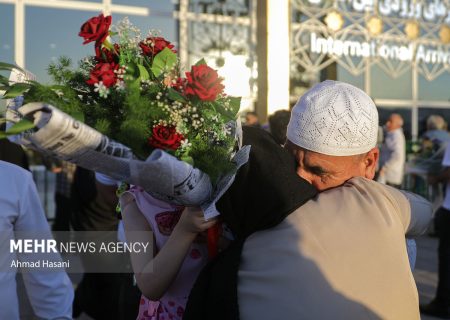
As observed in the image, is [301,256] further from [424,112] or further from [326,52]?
[424,112]

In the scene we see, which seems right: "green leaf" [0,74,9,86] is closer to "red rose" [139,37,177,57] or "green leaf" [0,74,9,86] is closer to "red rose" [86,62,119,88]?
"red rose" [86,62,119,88]

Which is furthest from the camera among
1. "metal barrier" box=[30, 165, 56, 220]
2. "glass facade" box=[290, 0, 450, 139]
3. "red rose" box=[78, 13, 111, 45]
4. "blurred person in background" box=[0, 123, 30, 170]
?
"glass facade" box=[290, 0, 450, 139]

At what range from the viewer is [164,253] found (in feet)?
5.62

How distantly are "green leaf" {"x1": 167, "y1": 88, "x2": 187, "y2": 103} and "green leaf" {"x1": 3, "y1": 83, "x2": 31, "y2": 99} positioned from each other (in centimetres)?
37

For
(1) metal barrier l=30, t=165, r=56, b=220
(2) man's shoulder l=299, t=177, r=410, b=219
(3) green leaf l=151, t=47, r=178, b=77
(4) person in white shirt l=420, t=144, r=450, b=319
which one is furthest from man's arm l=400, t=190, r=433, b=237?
(1) metal barrier l=30, t=165, r=56, b=220

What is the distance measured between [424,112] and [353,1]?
3.66 m

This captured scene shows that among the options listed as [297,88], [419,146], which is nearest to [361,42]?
[297,88]

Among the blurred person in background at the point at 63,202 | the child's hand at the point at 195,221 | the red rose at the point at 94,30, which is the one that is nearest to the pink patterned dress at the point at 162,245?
the child's hand at the point at 195,221

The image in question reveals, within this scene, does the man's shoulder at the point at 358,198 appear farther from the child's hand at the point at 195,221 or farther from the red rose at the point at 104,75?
the red rose at the point at 104,75

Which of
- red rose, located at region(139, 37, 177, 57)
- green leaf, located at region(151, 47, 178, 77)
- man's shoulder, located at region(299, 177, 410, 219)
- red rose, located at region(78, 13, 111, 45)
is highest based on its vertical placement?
red rose, located at region(78, 13, 111, 45)

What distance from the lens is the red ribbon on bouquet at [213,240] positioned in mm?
1673

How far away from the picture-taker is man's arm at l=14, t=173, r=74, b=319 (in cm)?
227

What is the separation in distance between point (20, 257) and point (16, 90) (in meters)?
1.03

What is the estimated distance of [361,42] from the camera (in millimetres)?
12250
